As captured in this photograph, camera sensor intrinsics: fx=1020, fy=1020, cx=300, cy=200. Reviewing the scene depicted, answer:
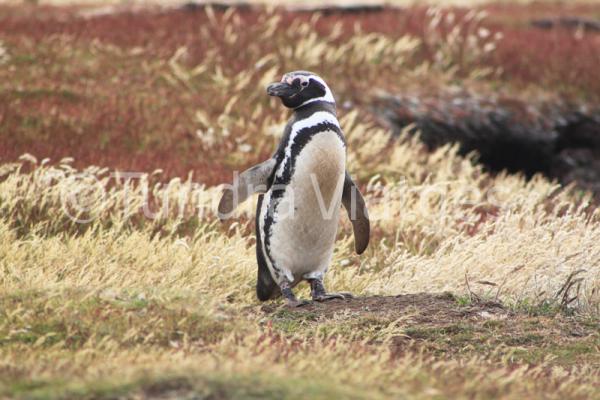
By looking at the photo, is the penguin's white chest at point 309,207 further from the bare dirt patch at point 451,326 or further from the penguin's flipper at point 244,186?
the bare dirt patch at point 451,326

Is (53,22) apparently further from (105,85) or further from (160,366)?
(160,366)

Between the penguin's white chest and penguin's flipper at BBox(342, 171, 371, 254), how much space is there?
1.46 feet

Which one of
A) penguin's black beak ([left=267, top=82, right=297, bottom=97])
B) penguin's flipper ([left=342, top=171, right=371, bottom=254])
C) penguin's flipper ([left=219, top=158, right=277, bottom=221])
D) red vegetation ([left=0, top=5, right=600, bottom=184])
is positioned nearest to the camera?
penguin's flipper ([left=219, top=158, right=277, bottom=221])

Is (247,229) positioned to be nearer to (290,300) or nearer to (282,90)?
(290,300)

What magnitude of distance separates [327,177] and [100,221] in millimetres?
3113

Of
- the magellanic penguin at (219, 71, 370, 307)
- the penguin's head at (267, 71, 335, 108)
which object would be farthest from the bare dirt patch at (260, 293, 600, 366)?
the penguin's head at (267, 71, 335, 108)

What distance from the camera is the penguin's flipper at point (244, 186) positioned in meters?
8.16

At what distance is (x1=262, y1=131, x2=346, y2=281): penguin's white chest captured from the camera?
820 cm

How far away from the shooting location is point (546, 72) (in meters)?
20.3

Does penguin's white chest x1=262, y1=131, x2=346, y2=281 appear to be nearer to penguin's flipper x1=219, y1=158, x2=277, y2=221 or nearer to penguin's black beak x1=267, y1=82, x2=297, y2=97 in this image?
penguin's flipper x1=219, y1=158, x2=277, y2=221

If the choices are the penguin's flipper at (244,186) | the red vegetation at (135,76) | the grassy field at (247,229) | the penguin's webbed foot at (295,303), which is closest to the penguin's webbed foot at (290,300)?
the penguin's webbed foot at (295,303)

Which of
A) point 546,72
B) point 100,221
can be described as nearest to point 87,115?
point 100,221

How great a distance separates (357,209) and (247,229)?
253 centimetres

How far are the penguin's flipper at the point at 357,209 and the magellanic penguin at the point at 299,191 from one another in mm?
262
